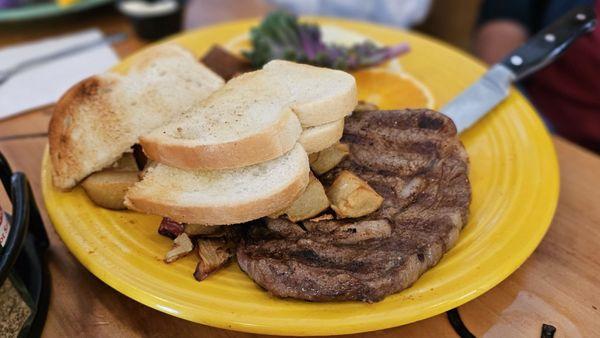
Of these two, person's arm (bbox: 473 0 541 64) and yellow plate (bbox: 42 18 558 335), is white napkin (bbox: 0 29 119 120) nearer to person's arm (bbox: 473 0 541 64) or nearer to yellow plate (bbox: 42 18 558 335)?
yellow plate (bbox: 42 18 558 335)

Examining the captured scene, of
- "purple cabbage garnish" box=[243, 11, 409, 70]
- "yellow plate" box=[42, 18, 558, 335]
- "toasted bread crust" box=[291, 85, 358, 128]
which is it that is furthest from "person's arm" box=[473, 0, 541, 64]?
"toasted bread crust" box=[291, 85, 358, 128]

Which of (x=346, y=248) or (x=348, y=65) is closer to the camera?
(x=346, y=248)

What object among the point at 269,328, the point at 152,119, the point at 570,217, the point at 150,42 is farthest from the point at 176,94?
the point at 570,217

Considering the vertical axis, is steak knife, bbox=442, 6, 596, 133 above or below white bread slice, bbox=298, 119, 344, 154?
below

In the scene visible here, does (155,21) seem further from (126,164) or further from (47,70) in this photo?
(126,164)

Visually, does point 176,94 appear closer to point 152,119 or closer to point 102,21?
point 152,119

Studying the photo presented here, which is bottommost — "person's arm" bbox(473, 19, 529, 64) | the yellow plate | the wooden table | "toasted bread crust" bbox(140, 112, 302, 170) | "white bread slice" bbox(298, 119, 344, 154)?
"person's arm" bbox(473, 19, 529, 64)
